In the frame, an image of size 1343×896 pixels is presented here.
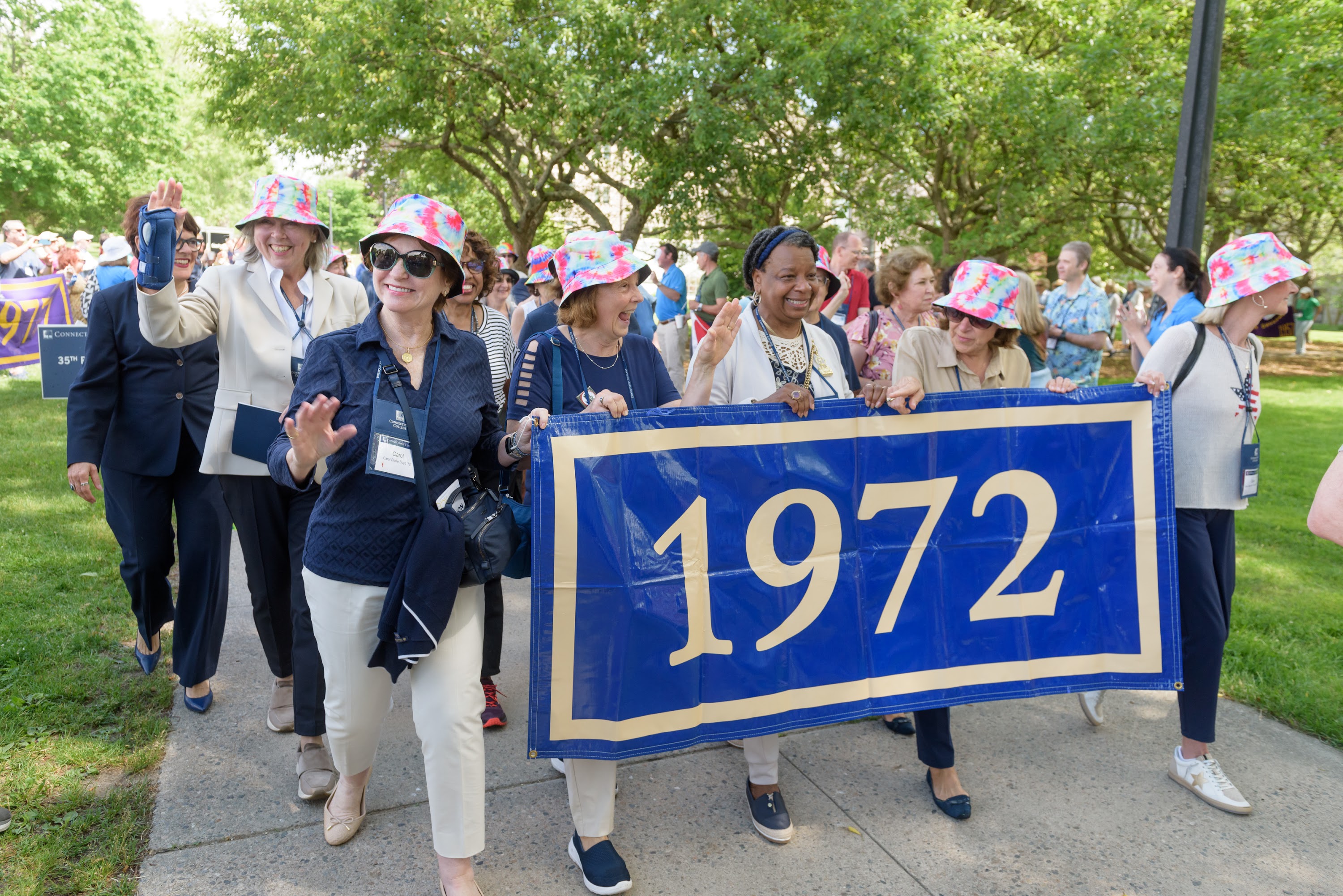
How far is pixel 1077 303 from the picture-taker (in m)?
8.39

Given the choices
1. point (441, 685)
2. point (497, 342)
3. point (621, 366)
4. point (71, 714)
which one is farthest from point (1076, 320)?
point (71, 714)

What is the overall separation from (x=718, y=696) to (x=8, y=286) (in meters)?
14.7

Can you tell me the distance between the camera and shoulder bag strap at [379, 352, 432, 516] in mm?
2789

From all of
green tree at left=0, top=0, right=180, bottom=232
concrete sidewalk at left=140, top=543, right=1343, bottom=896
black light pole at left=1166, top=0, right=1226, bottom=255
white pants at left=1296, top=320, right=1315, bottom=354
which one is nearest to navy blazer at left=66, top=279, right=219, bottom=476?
concrete sidewalk at left=140, top=543, right=1343, bottom=896

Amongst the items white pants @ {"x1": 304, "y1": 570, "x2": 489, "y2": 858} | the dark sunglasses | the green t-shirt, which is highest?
the green t-shirt

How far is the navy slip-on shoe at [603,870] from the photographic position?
3.08 m

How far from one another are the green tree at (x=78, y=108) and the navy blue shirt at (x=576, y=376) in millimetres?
35837

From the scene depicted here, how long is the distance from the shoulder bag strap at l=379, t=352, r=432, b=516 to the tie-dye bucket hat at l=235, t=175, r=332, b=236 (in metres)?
1.12

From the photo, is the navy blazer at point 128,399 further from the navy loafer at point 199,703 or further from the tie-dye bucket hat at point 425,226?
the tie-dye bucket hat at point 425,226

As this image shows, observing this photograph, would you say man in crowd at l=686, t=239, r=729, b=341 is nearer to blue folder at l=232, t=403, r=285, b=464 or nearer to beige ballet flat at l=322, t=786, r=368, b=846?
A: blue folder at l=232, t=403, r=285, b=464

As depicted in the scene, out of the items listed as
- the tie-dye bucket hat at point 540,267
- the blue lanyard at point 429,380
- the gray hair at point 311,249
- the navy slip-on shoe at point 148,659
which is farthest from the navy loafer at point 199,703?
the tie-dye bucket hat at point 540,267

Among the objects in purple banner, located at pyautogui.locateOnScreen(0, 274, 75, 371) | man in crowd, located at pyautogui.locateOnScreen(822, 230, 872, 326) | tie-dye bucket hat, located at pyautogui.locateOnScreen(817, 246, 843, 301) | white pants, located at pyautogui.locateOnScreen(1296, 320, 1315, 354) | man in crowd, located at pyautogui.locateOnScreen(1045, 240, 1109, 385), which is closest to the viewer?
tie-dye bucket hat, located at pyautogui.locateOnScreen(817, 246, 843, 301)

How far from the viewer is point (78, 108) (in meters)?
32.7

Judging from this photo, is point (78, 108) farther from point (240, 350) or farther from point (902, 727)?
point (902, 727)
